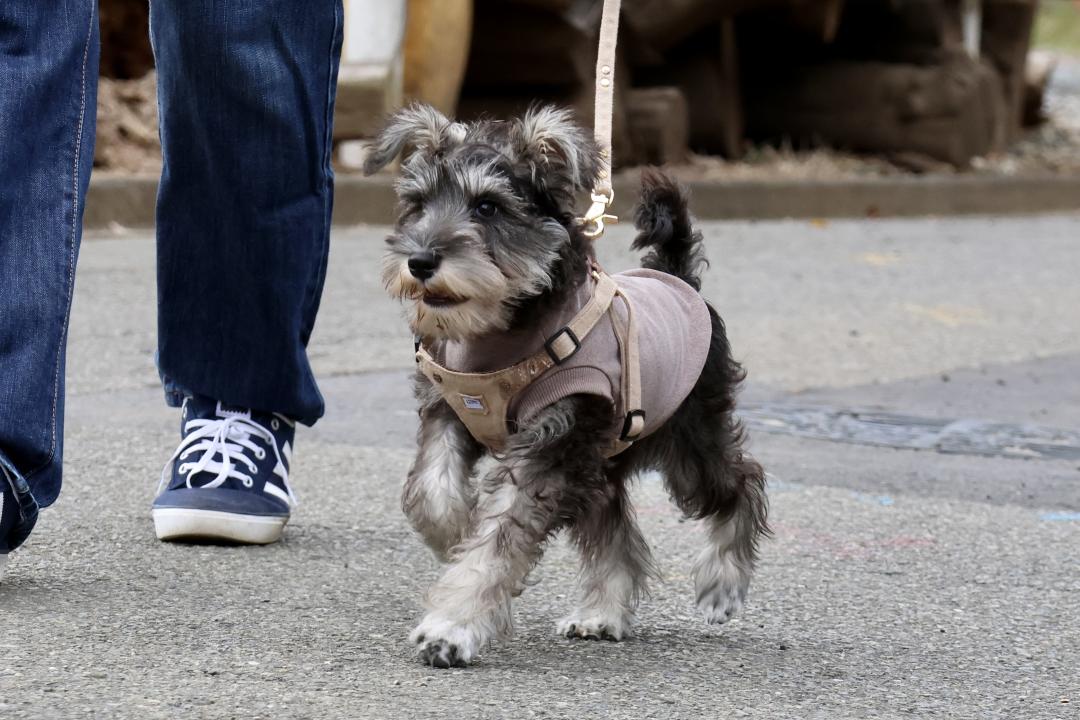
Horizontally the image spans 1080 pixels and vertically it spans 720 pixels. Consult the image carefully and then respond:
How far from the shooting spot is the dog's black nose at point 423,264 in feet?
9.14

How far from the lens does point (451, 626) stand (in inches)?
109

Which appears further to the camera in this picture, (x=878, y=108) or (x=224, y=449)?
(x=878, y=108)

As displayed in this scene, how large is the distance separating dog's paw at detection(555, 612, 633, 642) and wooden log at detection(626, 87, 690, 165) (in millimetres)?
8039

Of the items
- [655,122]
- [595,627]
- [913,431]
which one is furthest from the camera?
[655,122]

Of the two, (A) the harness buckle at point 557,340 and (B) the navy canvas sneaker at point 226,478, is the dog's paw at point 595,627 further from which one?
(B) the navy canvas sneaker at point 226,478

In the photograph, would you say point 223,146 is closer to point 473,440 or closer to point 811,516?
point 473,440

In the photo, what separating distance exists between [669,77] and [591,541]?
9287mm

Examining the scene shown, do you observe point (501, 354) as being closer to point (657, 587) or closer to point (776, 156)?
point (657, 587)

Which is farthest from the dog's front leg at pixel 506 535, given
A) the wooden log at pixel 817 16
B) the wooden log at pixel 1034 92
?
the wooden log at pixel 1034 92

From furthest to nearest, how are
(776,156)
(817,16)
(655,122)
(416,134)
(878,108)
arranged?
1. (878,108)
2. (776,156)
3. (817,16)
4. (655,122)
5. (416,134)

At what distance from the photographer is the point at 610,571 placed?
3201mm

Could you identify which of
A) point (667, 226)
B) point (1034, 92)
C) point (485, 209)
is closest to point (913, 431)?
point (667, 226)

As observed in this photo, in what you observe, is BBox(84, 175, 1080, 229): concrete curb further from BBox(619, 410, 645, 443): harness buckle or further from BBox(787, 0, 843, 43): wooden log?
BBox(619, 410, 645, 443): harness buckle

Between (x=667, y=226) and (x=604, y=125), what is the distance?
26 cm
